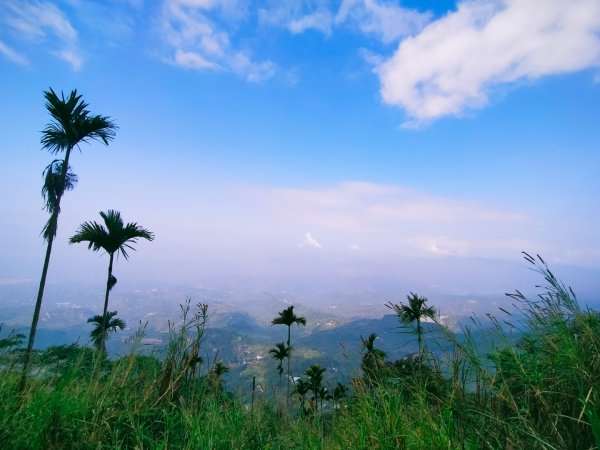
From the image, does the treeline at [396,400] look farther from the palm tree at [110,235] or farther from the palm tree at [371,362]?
the palm tree at [110,235]

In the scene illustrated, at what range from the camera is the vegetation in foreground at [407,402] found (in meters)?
2.32

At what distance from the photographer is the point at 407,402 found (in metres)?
3.92

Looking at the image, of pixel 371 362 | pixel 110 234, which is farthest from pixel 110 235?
pixel 371 362

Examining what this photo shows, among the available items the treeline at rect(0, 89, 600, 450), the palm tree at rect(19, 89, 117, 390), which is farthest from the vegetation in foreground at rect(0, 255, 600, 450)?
the palm tree at rect(19, 89, 117, 390)

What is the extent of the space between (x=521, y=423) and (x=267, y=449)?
2.71 metres

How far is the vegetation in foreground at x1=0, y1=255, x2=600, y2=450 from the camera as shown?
232cm

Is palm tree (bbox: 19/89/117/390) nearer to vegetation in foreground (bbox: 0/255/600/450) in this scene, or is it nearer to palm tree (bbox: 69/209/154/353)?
palm tree (bbox: 69/209/154/353)

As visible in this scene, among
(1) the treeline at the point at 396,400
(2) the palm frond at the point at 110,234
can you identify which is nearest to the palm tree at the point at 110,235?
(2) the palm frond at the point at 110,234

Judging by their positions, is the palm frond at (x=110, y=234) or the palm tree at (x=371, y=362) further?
the palm frond at (x=110, y=234)

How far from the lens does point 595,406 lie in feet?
6.78

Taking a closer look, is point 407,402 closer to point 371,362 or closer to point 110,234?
point 371,362

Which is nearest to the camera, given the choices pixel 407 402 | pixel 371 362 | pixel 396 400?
pixel 396 400

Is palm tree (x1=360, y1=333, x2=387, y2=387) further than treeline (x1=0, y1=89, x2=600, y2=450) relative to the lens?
Yes

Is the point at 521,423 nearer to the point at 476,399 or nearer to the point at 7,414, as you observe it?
the point at 476,399
